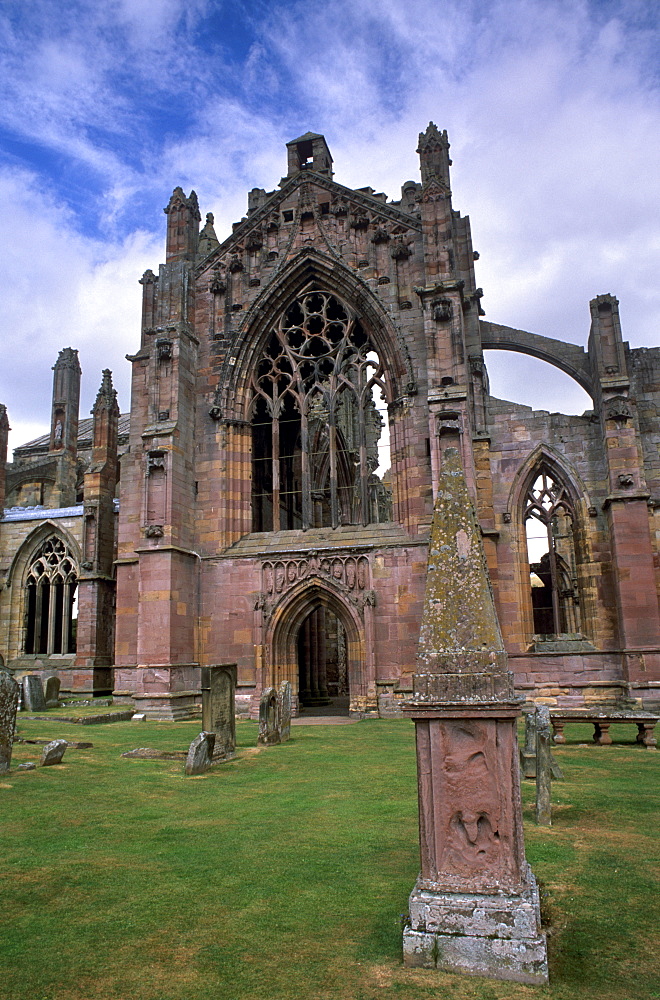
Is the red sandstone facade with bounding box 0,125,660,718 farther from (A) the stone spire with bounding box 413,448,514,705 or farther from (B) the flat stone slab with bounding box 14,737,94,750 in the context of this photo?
(A) the stone spire with bounding box 413,448,514,705

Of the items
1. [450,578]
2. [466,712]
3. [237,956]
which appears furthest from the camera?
[450,578]

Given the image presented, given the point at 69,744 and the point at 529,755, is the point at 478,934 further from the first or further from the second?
the point at 69,744

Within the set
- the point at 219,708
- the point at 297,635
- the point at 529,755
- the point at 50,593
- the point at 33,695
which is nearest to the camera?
the point at 529,755

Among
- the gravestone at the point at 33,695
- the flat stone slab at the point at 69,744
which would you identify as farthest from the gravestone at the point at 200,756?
the gravestone at the point at 33,695

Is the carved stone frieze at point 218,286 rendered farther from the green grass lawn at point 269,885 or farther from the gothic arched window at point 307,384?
the green grass lawn at point 269,885

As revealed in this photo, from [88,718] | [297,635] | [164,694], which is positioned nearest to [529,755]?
[88,718]

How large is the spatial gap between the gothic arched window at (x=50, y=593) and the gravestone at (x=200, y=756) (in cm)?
1859

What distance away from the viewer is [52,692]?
71.6 ft

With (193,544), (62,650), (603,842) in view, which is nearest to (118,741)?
(193,544)

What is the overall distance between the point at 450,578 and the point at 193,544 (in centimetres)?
1603

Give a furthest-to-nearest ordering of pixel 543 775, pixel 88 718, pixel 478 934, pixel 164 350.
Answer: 1. pixel 164 350
2. pixel 88 718
3. pixel 543 775
4. pixel 478 934

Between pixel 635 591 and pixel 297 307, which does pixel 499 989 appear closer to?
pixel 635 591

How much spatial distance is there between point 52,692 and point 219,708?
12303 mm

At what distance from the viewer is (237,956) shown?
163 inches
